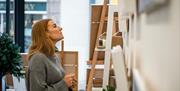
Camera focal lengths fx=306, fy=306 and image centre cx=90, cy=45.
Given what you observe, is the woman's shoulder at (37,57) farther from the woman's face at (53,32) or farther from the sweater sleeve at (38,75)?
the woman's face at (53,32)

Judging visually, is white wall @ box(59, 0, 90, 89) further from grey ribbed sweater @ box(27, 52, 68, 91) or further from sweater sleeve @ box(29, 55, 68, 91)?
sweater sleeve @ box(29, 55, 68, 91)

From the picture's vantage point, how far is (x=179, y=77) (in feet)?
1.51

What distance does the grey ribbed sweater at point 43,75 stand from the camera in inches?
89.4

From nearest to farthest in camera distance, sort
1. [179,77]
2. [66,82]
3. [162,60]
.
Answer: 1. [179,77]
2. [162,60]
3. [66,82]

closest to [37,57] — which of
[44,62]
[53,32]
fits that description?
[44,62]

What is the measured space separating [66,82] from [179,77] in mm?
2081

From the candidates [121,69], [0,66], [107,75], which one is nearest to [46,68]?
[107,75]

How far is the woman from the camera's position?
2279mm

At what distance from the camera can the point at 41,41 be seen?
2357mm

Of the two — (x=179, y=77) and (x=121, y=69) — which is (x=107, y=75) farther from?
(x=179, y=77)

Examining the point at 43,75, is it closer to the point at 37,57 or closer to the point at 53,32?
the point at 37,57

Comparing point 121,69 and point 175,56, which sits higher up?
point 175,56

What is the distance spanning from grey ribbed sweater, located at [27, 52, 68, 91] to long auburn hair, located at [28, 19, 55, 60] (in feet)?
0.17

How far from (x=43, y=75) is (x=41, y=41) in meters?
0.27
